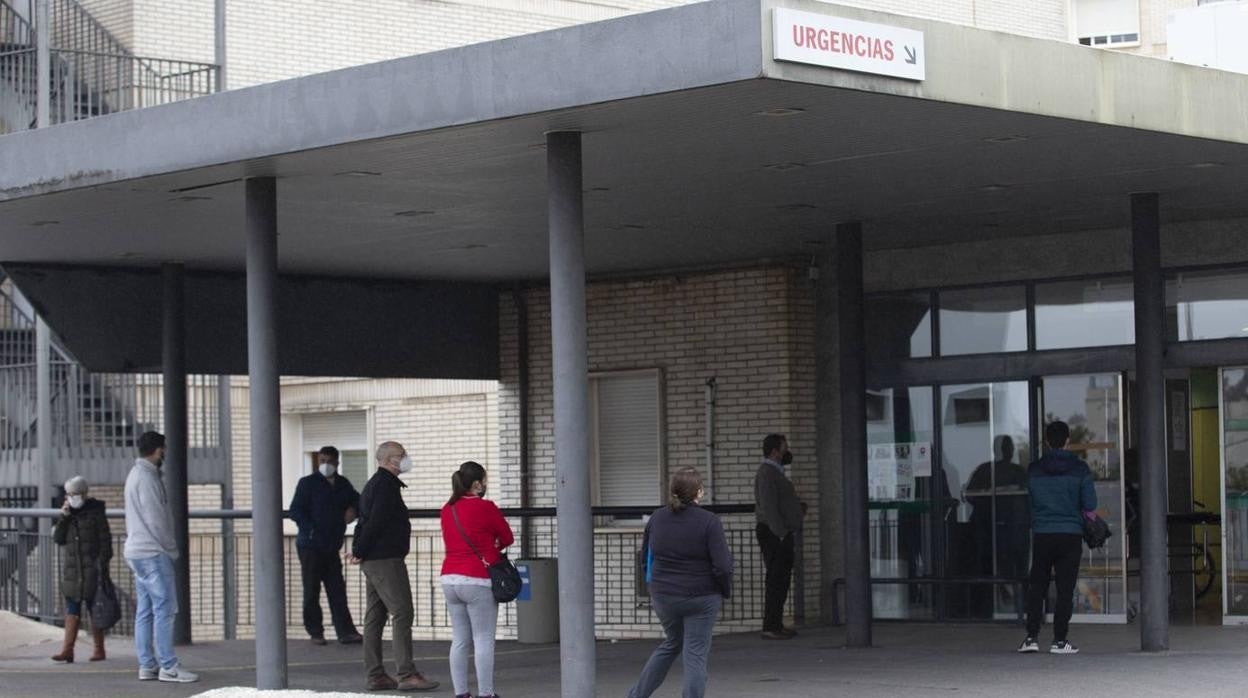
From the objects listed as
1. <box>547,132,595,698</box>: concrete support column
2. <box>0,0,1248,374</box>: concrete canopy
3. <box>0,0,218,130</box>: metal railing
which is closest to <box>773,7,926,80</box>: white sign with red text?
<box>0,0,1248,374</box>: concrete canopy

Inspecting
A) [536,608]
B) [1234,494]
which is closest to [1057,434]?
[1234,494]

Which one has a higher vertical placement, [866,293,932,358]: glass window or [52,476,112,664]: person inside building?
[866,293,932,358]: glass window

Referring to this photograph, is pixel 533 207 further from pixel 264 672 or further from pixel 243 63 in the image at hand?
pixel 243 63

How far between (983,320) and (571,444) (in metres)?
7.09

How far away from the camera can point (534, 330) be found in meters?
20.2

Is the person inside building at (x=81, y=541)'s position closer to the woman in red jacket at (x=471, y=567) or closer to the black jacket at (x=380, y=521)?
the black jacket at (x=380, y=521)

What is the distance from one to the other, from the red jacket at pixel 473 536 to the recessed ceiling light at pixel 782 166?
2.88 m

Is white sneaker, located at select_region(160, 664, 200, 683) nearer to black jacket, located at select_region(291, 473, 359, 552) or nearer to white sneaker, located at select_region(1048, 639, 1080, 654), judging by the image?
black jacket, located at select_region(291, 473, 359, 552)

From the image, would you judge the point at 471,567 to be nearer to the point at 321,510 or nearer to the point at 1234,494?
the point at 321,510

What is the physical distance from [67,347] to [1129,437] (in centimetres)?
1008

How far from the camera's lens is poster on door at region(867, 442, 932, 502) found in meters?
17.9

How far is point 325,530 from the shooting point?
17.1m

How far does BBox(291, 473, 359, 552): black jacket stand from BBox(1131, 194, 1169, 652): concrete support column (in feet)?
22.5

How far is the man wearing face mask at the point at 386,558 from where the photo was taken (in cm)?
1290
